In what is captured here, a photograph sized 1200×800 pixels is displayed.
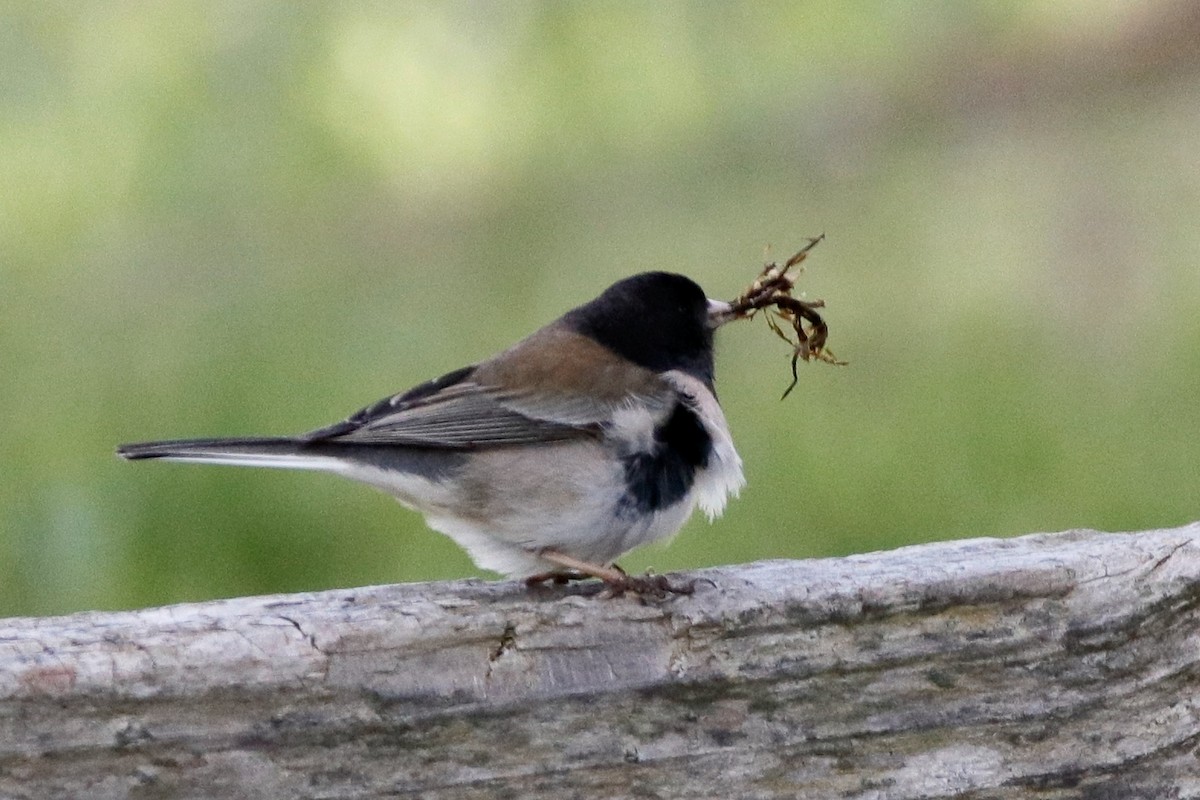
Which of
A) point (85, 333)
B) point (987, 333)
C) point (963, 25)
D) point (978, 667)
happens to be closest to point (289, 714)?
point (978, 667)

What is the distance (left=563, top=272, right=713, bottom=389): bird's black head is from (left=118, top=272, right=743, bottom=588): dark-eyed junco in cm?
10

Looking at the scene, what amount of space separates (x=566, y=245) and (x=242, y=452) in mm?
842

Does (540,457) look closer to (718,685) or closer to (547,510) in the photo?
(547,510)

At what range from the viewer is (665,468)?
1913 millimetres

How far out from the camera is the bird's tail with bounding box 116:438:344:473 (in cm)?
168

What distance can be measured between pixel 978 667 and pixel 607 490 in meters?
0.67

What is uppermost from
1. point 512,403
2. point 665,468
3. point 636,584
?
point 512,403

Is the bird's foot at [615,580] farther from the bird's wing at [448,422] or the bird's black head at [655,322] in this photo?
the bird's black head at [655,322]

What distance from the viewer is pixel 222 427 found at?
2.08m

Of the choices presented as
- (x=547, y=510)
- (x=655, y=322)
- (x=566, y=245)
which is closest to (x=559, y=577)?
(x=547, y=510)

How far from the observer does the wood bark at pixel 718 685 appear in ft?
3.96

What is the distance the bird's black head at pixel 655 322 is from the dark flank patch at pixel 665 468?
0.87ft

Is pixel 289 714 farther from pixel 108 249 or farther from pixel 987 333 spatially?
pixel 987 333

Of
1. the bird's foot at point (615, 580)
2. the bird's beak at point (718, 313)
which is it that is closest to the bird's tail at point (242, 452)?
the bird's foot at point (615, 580)
